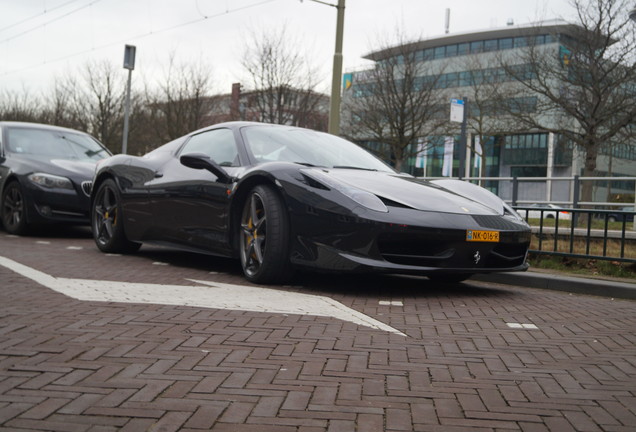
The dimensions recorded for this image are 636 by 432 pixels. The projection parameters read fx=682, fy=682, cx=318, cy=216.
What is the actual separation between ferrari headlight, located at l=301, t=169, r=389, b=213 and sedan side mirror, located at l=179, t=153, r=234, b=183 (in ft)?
2.93

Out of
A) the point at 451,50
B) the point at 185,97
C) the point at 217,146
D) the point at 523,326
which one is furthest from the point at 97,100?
the point at 523,326

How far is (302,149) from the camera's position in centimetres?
570

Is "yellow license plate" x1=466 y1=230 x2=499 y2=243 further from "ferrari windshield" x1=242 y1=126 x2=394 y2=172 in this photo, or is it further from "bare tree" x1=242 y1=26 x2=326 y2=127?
"bare tree" x1=242 y1=26 x2=326 y2=127

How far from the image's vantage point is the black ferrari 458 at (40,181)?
8688 millimetres

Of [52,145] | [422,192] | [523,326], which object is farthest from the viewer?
[52,145]

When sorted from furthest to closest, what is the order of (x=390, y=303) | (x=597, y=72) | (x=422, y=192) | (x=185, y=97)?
1. (x=185, y=97)
2. (x=597, y=72)
3. (x=422, y=192)
4. (x=390, y=303)

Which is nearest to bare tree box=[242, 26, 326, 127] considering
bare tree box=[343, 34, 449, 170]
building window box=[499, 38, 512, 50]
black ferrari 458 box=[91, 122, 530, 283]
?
bare tree box=[343, 34, 449, 170]

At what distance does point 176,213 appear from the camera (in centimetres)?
605

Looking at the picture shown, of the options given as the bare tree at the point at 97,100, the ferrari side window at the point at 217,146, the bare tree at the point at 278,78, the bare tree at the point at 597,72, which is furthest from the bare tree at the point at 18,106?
the ferrari side window at the point at 217,146

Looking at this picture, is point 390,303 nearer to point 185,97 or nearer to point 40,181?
point 40,181

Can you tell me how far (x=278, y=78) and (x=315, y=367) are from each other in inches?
924

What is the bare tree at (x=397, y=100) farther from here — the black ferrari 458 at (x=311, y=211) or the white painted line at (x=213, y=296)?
the white painted line at (x=213, y=296)

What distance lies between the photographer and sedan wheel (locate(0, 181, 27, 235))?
881 centimetres

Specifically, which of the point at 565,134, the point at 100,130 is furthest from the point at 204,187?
the point at 100,130
